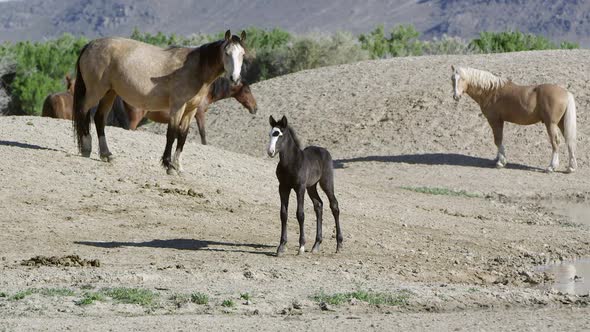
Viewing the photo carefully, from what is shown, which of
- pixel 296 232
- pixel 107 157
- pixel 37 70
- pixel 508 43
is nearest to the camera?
pixel 296 232

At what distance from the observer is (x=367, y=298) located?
937 cm

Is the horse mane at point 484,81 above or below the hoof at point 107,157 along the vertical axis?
above

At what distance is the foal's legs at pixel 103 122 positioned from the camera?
51.3 ft

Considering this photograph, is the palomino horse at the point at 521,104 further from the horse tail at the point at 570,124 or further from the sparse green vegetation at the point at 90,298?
the sparse green vegetation at the point at 90,298

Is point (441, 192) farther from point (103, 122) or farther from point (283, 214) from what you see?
point (283, 214)

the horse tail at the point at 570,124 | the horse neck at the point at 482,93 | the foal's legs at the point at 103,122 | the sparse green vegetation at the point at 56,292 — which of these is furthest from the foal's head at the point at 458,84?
the sparse green vegetation at the point at 56,292

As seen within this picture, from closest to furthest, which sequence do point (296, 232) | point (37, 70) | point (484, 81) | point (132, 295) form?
point (132, 295) < point (296, 232) < point (484, 81) < point (37, 70)

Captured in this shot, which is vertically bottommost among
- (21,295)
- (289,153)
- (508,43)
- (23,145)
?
(21,295)

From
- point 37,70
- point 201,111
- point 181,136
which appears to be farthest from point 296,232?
point 37,70

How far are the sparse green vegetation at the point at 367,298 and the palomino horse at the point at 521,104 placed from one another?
42.6ft

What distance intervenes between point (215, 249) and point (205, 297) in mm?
2657

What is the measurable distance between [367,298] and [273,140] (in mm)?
2285

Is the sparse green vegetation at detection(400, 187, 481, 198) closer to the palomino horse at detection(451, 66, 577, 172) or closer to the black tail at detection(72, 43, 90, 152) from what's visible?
the palomino horse at detection(451, 66, 577, 172)

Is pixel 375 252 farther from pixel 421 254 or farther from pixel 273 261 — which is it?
pixel 273 261
